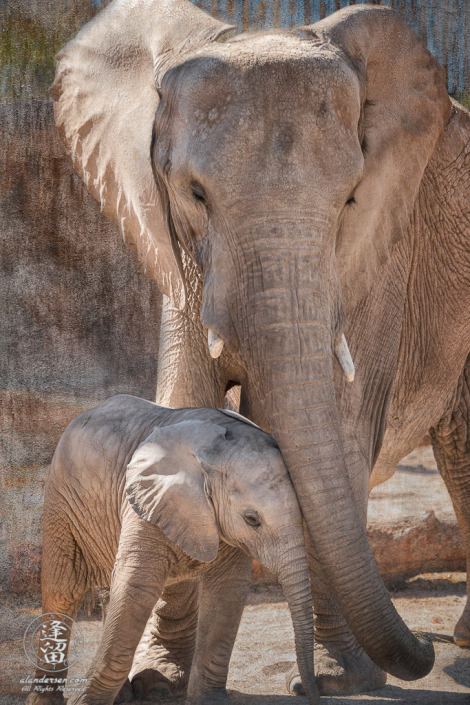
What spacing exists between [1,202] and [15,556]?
2070 millimetres

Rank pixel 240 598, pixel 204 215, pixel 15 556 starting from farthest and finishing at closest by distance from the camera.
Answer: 1. pixel 15 556
2. pixel 240 598
3. pixel 204 215

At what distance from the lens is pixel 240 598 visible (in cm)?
245

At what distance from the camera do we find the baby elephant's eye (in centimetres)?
212

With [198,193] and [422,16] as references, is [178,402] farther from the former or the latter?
[422,16]

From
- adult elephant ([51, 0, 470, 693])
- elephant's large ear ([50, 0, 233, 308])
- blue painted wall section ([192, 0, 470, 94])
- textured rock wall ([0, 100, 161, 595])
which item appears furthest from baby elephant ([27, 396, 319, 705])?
blue painted wall section ([192, 0, 470, 94])

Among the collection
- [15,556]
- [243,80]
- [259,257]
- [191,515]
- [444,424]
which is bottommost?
[15,556]

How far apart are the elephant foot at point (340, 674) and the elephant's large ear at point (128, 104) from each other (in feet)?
4.29

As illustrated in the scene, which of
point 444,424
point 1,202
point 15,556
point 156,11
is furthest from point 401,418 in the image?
point 1,202

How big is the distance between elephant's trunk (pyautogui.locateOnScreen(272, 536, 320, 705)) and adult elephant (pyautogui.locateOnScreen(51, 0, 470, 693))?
0.14 meters

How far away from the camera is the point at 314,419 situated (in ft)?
7.26

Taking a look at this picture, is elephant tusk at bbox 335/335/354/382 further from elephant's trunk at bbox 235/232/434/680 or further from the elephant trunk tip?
the elephant trunk tip

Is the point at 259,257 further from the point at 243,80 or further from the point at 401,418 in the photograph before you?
the point at 401,418

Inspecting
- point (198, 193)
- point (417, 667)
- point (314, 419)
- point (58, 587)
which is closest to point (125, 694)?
point (58, 587)

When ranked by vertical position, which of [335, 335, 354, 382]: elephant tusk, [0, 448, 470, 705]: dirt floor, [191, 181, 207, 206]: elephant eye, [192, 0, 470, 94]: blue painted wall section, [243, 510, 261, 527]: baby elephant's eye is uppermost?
[192, 0, 470, 94]: blue painted wall section
